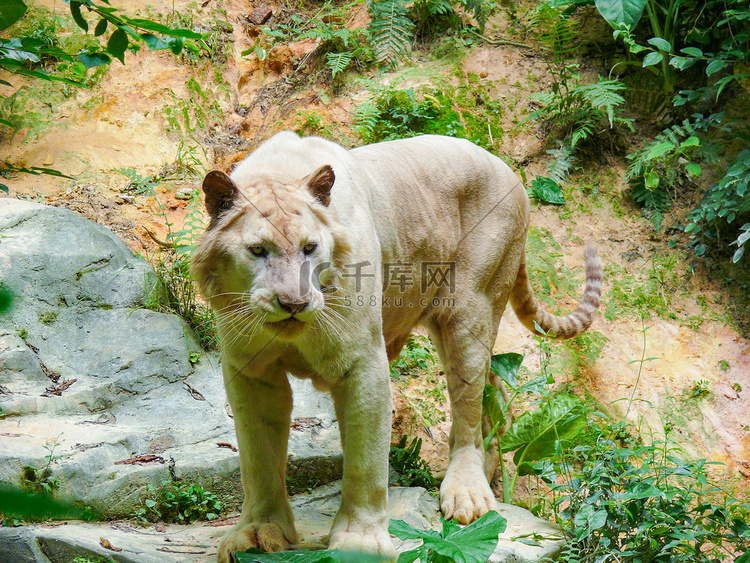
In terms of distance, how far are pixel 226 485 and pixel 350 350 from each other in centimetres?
146

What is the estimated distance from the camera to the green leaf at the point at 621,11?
634 centimetres

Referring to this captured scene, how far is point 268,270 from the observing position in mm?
2670

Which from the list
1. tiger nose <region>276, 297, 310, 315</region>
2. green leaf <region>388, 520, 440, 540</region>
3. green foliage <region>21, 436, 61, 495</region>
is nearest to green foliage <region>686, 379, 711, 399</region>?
green leaf <region>388, 520, 440, 540</region>

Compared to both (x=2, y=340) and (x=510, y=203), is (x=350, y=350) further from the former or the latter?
(x=2, y=340)

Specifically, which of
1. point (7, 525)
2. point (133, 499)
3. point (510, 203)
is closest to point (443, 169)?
point (510, 203)

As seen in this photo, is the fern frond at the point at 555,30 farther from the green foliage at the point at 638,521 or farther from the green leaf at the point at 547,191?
the green foliage at the point at 638,521

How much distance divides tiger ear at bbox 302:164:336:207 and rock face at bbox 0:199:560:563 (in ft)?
5.55

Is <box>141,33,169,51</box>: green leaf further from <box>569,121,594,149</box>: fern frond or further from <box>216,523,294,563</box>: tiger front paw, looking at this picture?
<box>569,121,594,149</box>: fern frond

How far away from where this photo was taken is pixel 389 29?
24.3 ft

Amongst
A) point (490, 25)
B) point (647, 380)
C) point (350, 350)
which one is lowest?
point (647, 380)

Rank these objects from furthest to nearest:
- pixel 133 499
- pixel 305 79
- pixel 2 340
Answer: pixel 305 79 < pixel 2 340 < pixel 133 499

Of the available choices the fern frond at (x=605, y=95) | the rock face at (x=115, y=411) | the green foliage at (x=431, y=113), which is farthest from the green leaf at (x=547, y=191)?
the rock face at (x=115, y=411)

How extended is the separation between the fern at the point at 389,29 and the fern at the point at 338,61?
33 centimetres

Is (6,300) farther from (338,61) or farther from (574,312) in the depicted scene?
(338,61)
